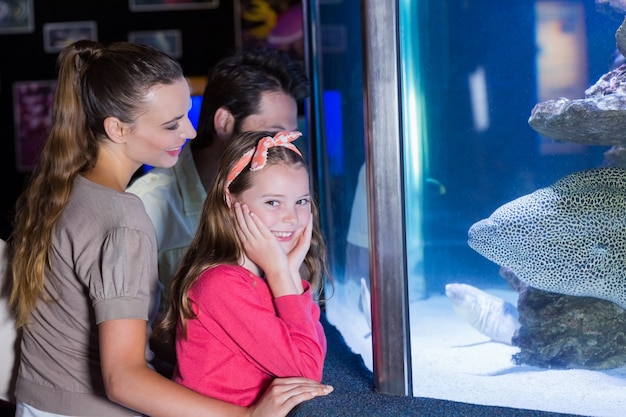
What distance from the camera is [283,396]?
3.82ft

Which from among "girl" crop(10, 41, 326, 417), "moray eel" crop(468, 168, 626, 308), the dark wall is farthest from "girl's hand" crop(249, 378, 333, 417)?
the dark wall

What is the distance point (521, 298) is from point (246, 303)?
46cm

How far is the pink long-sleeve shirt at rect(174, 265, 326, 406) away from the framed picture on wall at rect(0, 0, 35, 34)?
4959 mm

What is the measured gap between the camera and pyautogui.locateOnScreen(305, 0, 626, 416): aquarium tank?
1127 mm

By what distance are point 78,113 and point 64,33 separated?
4512mm

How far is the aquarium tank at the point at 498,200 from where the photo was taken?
1127 millimetres

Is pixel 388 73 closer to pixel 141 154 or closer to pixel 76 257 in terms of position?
pixel 141 154

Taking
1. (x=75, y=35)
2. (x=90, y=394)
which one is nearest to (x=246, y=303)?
(x=90, y=394)

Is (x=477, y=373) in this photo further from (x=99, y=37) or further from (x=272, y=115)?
(x=99, y=37)

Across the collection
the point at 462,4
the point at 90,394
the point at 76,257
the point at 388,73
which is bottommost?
the point at 90,394

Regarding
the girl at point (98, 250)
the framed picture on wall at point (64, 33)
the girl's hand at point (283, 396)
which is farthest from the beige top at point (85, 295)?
the framed picture on wall at point (64, 33)

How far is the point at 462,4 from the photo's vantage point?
120 centimetres

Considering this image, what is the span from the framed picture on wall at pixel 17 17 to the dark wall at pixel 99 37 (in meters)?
0.04

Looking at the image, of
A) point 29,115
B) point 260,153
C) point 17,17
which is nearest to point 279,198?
point 260,153
